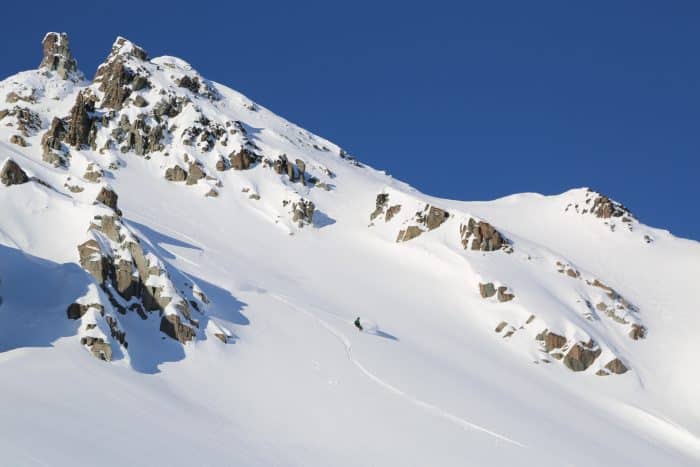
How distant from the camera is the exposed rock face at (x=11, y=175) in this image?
4350 centimetres

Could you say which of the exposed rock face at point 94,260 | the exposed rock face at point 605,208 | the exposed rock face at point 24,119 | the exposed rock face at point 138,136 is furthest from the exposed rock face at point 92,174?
the exposed rock face at point 605,208

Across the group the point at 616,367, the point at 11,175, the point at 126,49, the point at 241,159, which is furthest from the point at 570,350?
the point at 126,49

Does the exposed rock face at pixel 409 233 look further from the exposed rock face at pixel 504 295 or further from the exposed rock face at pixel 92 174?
the exposed rock face at pixel 92 174

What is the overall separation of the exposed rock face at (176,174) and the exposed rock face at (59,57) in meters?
33.8

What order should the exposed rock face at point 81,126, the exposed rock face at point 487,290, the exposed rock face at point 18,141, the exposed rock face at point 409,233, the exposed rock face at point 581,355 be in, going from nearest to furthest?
1. the exposed rock face at point 581,355
2. the exposed rock face at point 487,290
3. the exposed rock face at point 409,233
4. the exposed rock face at point 18,141
5. the exposed rock face at point 81,126

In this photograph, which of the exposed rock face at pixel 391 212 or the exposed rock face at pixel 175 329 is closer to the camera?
the exposed rock face at pixel 175 329

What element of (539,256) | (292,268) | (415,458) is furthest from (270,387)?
(539,256)

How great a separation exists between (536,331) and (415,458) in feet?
102

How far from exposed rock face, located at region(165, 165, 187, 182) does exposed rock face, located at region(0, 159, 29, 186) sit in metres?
35.8

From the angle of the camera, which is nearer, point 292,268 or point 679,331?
point 292,268

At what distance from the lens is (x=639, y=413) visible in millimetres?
51250

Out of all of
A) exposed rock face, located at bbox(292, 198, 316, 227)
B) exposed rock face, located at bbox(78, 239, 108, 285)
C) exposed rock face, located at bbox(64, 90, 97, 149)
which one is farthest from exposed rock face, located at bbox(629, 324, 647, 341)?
exposed rock face, located at bbox(64, 90, 97, 149)

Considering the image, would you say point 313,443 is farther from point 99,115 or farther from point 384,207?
point 99,115

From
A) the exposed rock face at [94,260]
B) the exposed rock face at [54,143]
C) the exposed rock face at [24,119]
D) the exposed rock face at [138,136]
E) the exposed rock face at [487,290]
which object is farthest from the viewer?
the exposed rock face at [138,136]
